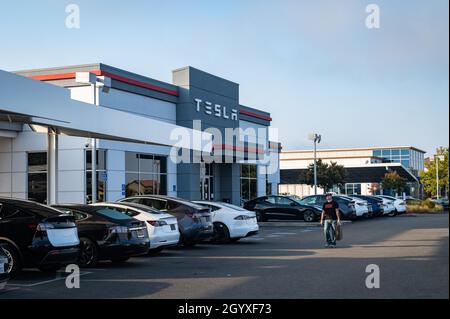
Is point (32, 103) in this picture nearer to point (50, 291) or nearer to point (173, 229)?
point (173, 229)

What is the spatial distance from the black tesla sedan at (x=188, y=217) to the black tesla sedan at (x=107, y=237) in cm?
330

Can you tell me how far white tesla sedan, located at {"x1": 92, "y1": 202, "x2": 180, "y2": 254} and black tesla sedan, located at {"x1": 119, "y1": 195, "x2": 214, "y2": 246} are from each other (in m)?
1.22

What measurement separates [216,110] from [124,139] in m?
17.4

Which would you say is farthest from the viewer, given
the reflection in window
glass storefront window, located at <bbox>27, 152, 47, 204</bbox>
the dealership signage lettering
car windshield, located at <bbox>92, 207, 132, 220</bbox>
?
the reflection in window

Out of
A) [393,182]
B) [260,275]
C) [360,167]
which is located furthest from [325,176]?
[260,275]

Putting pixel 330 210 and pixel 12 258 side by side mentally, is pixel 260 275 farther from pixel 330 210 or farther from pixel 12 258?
pixel 330 210

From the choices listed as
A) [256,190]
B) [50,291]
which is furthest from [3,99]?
[256,190]

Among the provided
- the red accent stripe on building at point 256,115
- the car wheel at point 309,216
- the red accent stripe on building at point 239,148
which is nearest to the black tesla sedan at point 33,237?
the car wheel at point 309,216

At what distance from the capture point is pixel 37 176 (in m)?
31.4

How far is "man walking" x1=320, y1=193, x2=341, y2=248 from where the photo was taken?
17641mm

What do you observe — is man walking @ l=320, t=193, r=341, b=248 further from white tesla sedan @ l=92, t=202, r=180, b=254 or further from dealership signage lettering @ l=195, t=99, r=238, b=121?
dealership signage lettering @ l=195, t=99, r=238, b=121

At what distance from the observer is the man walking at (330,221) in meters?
17.6

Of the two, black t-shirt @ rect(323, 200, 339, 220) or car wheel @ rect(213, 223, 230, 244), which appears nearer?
black t-shirt @ rect(323, 200, 339, 220)

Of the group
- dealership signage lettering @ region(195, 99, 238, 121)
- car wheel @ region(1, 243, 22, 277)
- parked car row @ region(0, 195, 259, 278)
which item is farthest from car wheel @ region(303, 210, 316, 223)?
car wheel @ region(1, 243, 22, 277)
